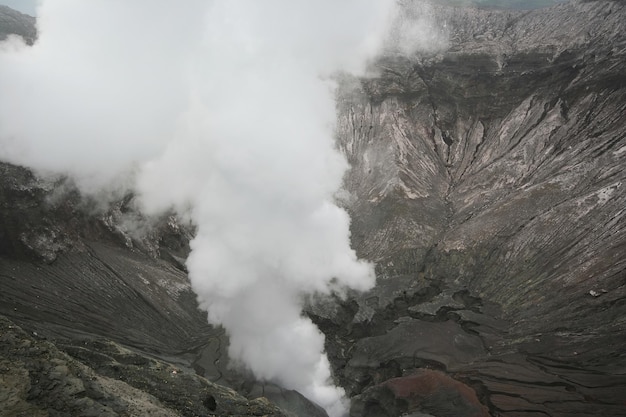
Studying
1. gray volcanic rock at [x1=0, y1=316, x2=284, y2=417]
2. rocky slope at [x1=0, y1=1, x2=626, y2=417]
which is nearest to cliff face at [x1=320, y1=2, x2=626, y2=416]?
rocky slope at [x1=0, y1=1, x2=626, y2=417]

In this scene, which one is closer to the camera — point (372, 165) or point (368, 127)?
point (372, 165)

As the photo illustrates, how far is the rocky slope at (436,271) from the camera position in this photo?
110 ft

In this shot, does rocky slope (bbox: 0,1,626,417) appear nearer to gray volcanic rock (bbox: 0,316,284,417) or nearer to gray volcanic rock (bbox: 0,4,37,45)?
gray volcanic rock (bbox: 0,316,284,417)

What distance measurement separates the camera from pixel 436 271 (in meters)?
59.3

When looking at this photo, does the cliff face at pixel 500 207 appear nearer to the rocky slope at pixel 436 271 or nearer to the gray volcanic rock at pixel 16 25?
the rocky slope at pixel 436 271

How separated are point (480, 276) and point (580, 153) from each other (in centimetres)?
2394

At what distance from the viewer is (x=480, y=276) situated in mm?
56219

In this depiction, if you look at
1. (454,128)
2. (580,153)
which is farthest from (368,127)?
(580,153)

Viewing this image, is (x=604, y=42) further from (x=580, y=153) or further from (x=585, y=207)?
(x=585, y=207)

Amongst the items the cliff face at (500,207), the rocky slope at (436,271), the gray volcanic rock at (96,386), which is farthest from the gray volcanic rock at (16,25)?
the gray volcanic rock at (96,386)

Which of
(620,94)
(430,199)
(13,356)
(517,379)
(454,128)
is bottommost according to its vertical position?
(13,356)

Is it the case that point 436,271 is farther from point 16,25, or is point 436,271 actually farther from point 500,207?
point 16,25

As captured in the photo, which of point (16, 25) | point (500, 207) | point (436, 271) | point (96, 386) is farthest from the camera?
point (16, 25)

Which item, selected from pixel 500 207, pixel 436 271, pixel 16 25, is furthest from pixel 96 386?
pixel 16 25
